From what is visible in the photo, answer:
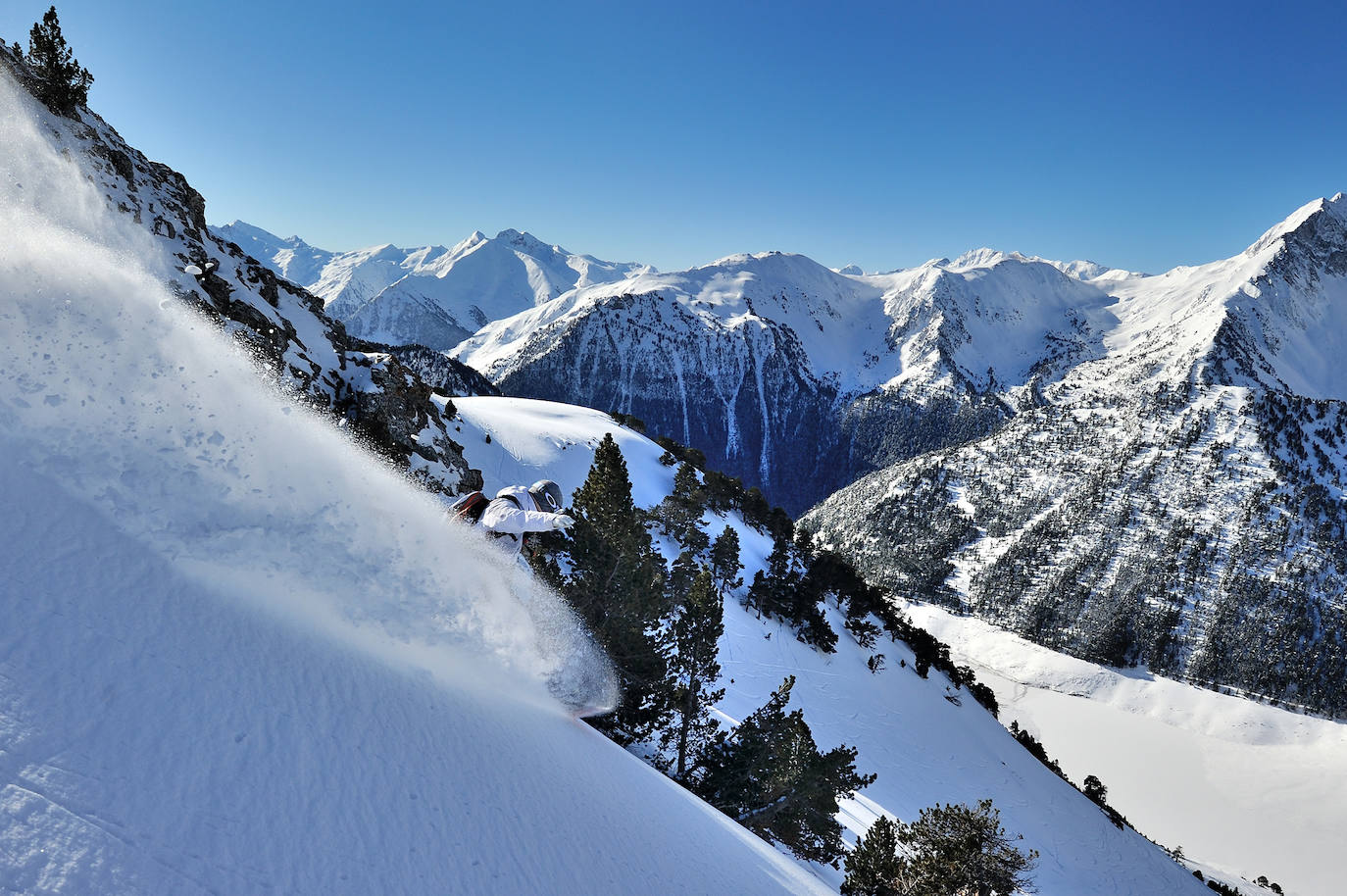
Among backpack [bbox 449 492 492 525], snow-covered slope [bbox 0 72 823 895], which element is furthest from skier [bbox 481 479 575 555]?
snow-covered slope [bbox 0 72 823 895]

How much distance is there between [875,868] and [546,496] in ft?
44.7

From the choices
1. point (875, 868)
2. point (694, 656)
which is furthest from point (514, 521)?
point (875, 868)

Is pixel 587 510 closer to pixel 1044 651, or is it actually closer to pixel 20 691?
pixel 20 691

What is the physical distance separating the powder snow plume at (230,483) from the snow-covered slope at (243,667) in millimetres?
44

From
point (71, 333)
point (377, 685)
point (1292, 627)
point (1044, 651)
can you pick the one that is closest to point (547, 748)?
point (377, 685)

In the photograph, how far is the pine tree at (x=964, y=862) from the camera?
1141 centimetres

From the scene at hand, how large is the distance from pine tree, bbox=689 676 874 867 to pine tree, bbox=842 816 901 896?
1187 millimetres

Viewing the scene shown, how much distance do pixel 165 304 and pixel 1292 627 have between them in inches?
8966

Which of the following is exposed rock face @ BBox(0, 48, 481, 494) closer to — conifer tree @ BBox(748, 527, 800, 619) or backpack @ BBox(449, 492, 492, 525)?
backpack @ BBox(449, 492, 492, 525)

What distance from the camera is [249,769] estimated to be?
16.4ft

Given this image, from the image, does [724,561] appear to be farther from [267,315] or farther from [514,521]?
[514,521]

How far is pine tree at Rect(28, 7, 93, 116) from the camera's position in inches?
930

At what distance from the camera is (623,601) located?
49.4 feet

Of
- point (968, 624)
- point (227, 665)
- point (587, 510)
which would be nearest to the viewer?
point (227, 665)
